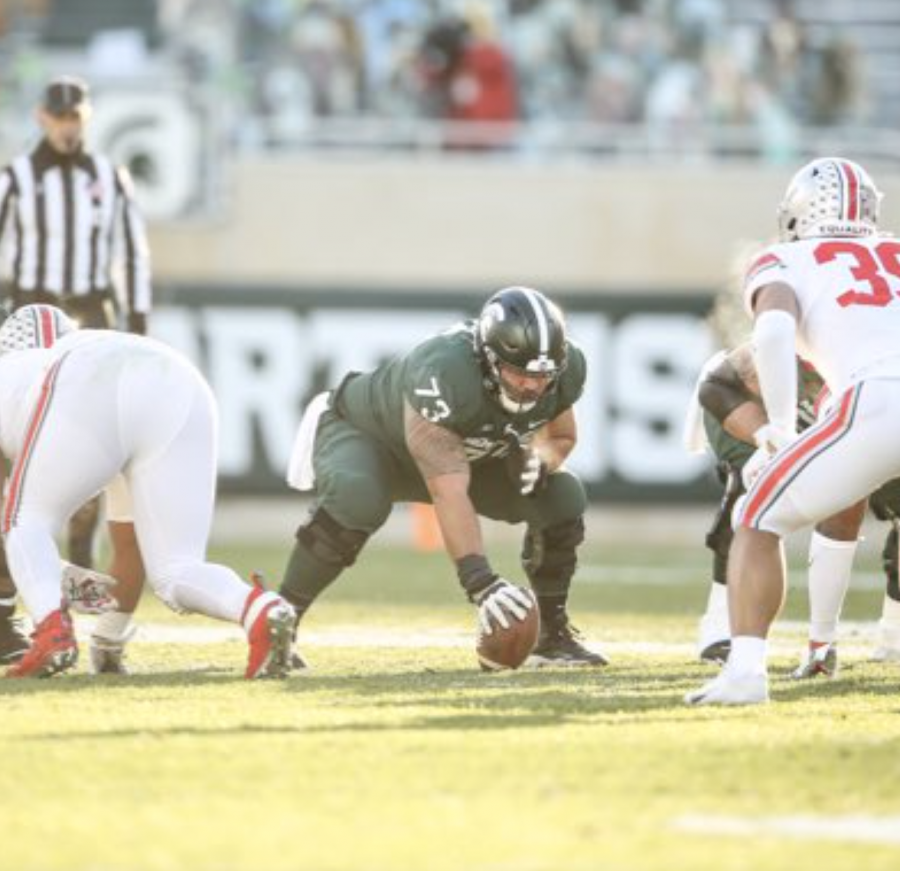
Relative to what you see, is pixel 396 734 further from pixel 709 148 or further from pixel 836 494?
pixel 709 148

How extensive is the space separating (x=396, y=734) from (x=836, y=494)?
1371mm

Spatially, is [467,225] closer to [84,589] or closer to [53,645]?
[84,589]

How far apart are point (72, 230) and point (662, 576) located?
4.14 m

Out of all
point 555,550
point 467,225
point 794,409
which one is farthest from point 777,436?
point 467,225

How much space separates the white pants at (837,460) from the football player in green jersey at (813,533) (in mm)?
959

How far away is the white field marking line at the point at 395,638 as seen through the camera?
342 inches

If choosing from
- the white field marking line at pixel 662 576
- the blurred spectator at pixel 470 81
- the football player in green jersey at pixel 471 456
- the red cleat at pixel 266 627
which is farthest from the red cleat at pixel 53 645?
the blurred spectator at pixel 470 81

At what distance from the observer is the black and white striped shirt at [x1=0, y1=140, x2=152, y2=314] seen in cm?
1034

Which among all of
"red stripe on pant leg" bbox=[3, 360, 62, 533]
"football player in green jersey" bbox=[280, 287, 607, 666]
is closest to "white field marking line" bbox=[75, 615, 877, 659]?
"football player in green jersey" bbox=[280, 287, 607, 666]

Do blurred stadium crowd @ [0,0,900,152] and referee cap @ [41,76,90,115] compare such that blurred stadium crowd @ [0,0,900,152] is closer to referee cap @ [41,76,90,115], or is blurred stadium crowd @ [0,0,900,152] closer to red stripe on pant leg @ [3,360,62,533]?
referee cap @ [41,76,90,115]

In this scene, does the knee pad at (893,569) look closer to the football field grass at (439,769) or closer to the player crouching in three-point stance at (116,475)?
the football field grass at (439,769)

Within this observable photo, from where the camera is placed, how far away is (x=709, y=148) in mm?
16875

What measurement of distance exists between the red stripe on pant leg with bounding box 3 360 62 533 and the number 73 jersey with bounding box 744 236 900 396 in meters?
1.87

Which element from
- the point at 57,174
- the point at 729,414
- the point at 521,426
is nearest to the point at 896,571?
the point at 729,414
